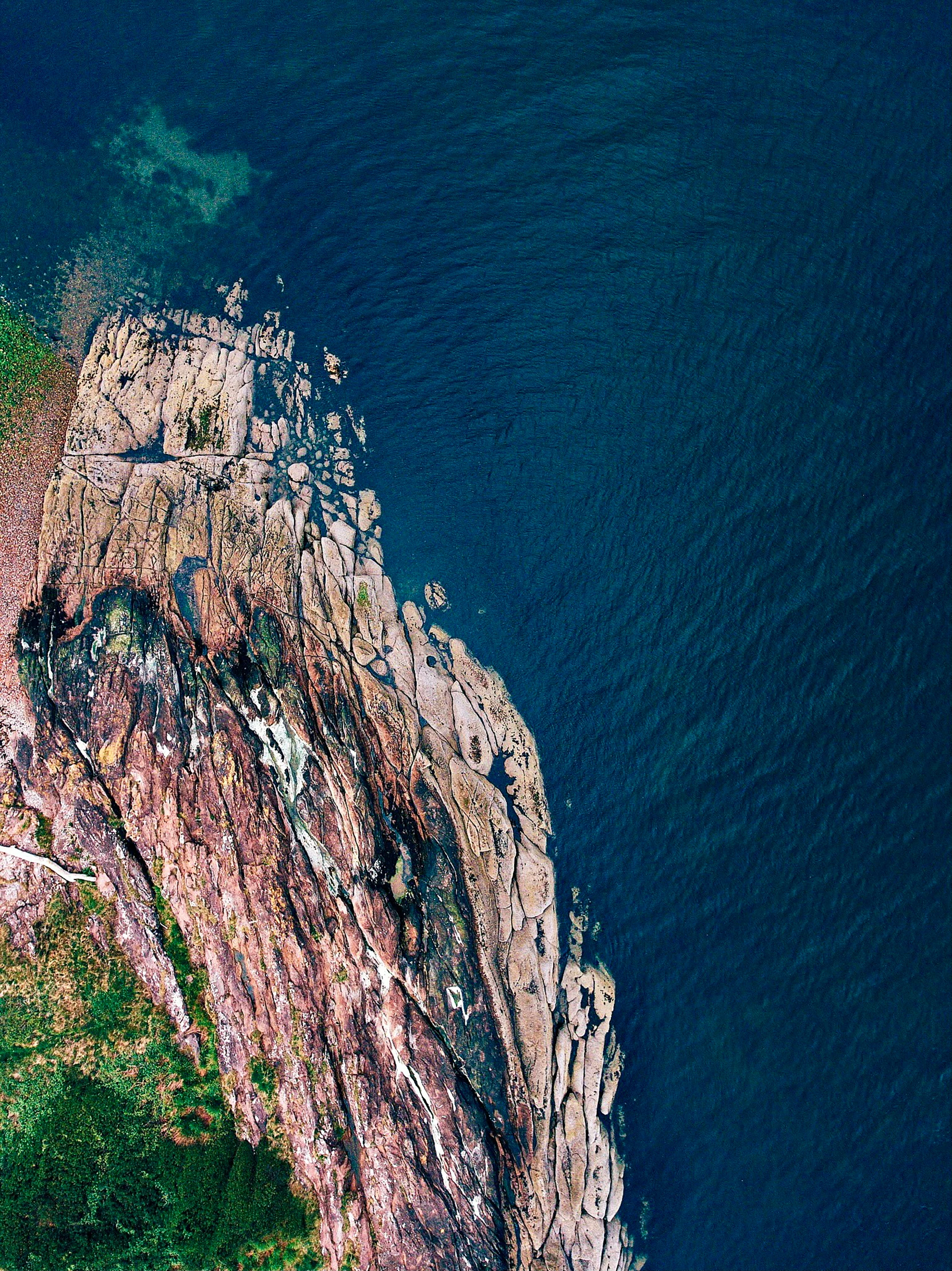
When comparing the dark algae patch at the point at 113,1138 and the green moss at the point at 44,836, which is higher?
the green moss at the point at 44,836

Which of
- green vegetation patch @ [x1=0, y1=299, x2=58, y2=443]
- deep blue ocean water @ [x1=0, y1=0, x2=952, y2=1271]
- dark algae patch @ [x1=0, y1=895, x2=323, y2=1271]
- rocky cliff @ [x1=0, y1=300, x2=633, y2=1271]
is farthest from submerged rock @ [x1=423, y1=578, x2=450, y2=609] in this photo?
green vegetation patch @ [x1=0, y1=299, x2=58, y2=443]

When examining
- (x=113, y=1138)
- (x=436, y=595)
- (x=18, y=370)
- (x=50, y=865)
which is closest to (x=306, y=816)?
(x=436, y=595)

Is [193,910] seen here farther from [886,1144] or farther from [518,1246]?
[886,1144]

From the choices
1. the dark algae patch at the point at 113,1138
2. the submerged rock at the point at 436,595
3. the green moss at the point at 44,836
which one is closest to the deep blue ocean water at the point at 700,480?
the submerged rock at the point at 436,595

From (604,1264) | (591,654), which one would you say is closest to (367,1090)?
(604,1264)

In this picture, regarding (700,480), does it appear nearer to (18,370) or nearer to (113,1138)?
(18,370)

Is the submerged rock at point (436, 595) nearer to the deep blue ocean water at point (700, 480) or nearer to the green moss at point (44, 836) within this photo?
the deep blue ocean water at point (700, 480)
